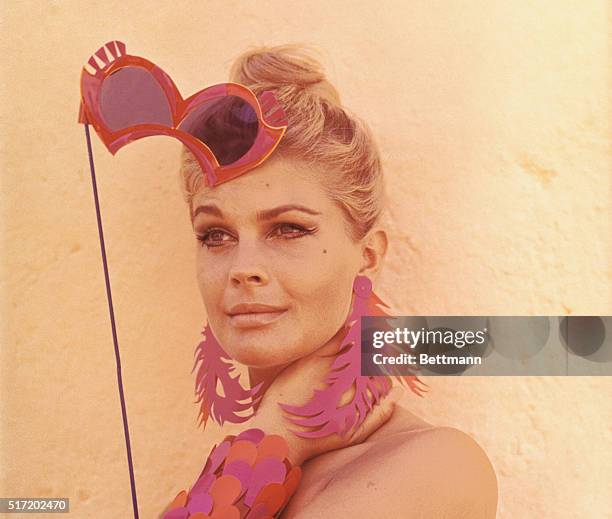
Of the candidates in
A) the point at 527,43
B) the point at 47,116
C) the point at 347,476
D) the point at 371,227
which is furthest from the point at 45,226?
the point at 527,43

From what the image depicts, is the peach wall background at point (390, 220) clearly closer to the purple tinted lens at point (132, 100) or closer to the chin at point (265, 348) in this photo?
the purple tinted lens at point (132, 100)

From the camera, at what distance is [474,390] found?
2.21m

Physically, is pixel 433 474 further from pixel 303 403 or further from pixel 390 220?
pixel 390 220

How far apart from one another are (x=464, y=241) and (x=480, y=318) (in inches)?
8.1

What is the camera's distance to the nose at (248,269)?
215 centimetres

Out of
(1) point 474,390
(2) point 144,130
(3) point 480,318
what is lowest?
(1) point 474,390

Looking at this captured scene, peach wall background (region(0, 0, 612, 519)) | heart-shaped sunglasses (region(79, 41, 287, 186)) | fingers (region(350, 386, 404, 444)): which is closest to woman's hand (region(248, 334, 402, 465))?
fingers (region(350, 386, 404, 444))

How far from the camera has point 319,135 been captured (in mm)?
2184

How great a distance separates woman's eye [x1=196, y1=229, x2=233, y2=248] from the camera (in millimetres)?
2225

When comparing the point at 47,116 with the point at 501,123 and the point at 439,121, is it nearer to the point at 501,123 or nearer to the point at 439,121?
the point at 439,121

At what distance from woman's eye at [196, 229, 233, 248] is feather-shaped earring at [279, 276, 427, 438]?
1.16ft

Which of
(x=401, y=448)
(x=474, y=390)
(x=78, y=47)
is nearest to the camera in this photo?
(x=401, y=448)

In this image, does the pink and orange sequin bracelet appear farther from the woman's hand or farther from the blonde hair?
the blonde hair

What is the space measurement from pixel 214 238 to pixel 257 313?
0.24 meters
